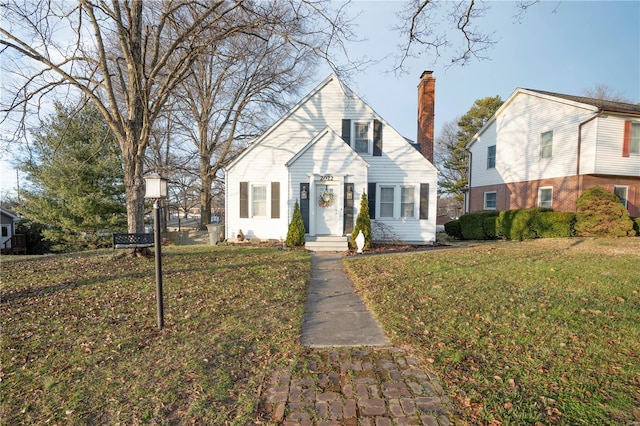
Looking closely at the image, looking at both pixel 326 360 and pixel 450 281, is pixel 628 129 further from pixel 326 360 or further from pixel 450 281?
pixel 326 360

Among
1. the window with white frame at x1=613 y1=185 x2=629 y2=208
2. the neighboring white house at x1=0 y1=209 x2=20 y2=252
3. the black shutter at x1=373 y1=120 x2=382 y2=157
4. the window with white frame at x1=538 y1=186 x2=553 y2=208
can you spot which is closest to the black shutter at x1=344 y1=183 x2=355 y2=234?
the black shutter at x1=373 y1=120 x2=382 y2=157

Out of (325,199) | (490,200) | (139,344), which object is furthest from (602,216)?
(139,344)

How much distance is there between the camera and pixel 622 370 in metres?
2.82

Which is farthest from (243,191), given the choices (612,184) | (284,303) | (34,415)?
(612,184)

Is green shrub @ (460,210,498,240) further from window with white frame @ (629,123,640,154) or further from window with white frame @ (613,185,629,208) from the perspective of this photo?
window with white frame @ (629,123,640,154)

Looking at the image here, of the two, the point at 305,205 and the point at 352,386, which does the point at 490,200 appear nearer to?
the point at 305,205

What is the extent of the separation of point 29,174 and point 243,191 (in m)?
14.0

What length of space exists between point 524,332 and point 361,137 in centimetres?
1032

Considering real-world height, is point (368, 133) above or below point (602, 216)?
above

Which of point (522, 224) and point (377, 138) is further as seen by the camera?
point (522, 224)

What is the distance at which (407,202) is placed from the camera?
12.7 m

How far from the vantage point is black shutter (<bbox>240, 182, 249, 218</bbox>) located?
12.6m

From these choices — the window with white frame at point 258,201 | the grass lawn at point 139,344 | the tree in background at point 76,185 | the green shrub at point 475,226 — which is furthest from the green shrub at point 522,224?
the tree in background at point 76,185

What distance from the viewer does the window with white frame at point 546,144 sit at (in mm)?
15250
